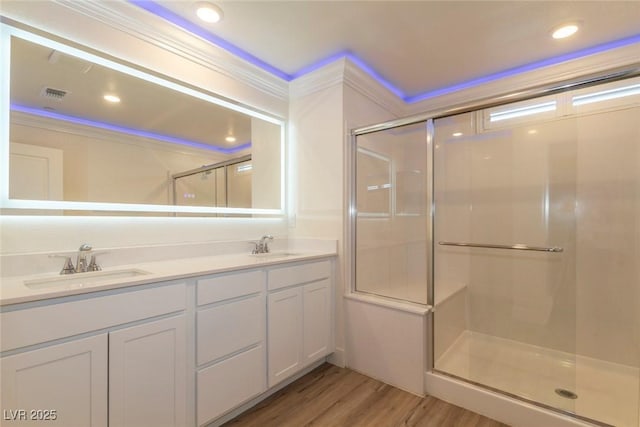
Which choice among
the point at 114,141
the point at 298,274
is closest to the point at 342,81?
the point at 298,274

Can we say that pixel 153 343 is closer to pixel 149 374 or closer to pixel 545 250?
pixel 149 374

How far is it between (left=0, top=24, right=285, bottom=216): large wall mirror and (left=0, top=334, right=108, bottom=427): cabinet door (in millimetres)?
793

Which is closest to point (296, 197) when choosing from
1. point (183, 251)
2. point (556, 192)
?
point (183, 251)

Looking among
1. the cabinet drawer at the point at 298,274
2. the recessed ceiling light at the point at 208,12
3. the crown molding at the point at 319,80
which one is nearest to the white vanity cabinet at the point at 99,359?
the cabinet drawer at the point at 298,274

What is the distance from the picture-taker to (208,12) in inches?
69.3

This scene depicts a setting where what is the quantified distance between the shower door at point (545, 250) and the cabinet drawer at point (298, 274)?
860 mm

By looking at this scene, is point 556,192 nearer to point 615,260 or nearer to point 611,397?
point 615,260

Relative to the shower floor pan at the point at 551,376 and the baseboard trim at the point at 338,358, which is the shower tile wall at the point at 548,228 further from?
the baseboard trim at the point at 338,358

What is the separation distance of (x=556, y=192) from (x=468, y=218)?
71 cm

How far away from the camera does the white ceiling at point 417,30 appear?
1759 millimetres

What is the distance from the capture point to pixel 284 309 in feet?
6.13

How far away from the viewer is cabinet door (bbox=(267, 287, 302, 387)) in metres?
1.78

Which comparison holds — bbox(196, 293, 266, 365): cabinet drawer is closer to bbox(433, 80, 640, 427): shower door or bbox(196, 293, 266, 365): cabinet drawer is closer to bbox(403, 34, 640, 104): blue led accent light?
bbox(433, 80, 640, 427): shower door

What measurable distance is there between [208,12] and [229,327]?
1919 mm
